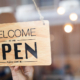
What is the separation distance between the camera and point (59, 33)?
20.1 inches

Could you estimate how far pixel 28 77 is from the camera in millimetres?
488

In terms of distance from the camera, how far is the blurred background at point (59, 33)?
496 millimetres

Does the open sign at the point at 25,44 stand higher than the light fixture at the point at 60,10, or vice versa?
the light fixture at the point at 60,10

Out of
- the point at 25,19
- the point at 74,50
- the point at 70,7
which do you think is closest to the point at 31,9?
the point at 25,19

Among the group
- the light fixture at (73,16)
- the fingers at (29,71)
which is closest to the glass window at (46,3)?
the light fixture at (73,16)

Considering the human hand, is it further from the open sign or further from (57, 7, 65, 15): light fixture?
(57, 7, 65, 15): light fixture

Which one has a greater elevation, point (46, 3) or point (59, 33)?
point (46, 3)

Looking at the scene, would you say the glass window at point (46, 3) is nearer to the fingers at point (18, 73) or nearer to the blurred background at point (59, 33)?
the blurred background at point (59, 33)

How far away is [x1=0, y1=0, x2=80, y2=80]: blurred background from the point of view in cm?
50

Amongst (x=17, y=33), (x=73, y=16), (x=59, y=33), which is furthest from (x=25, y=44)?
(x=73, y=16)

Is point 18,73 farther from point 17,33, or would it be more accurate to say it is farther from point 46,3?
point 46,3

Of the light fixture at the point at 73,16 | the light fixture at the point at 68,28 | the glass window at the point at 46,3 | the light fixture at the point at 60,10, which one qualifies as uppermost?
the glass window at the point at 46,3

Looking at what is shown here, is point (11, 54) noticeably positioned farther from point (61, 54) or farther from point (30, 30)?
point (61, 54)

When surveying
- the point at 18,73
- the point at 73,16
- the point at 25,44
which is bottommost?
the point at 18,73
